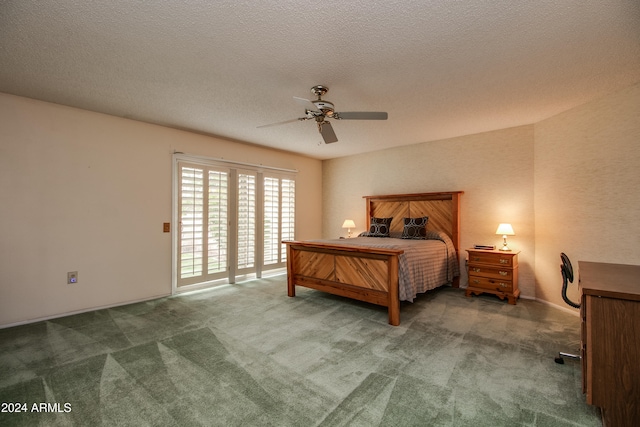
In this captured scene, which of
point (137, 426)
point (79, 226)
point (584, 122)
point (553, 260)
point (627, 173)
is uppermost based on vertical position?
point (584, 122)

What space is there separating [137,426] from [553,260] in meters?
4.77

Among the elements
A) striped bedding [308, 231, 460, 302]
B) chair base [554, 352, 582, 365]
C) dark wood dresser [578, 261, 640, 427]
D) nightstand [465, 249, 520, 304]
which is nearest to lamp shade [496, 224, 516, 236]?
nightstand [465, 249, 520, 304]

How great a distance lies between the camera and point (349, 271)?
3584mm

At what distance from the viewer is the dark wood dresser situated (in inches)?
57.9

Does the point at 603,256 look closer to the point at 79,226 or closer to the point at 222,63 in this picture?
the point at 222,63

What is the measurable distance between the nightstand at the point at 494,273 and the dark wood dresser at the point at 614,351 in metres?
2.43

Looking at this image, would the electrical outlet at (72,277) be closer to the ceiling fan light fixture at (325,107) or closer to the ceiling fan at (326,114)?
the ceiling fan at (326,114)

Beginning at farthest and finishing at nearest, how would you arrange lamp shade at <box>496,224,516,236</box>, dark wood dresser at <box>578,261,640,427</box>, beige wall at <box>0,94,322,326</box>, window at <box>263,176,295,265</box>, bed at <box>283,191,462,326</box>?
window at <box>263,176,295,265</box>
lamp shade at <box>496,224,516,236</box>
bed at <box>283,191,462,326</box>
beige wall at <box>0,94,322,326</box>
dark wood dresser at <box>578,261,640,427</box>

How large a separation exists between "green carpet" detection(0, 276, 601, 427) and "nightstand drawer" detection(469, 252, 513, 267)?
0.68 meters

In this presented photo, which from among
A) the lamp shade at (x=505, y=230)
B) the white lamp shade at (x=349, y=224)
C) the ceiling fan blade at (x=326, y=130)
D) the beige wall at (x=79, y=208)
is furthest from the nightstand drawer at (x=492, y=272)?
the beige wall at (x=79, y=208)

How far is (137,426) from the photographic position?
1.58 metres

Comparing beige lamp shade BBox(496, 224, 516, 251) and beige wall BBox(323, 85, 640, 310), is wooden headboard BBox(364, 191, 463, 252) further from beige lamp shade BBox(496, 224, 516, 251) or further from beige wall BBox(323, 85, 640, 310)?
beige lamp shade BBox(496, 224, 516, 251)

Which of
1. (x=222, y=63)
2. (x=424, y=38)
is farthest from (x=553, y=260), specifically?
(x=222, y=63)

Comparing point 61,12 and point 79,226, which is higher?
point 61,12
